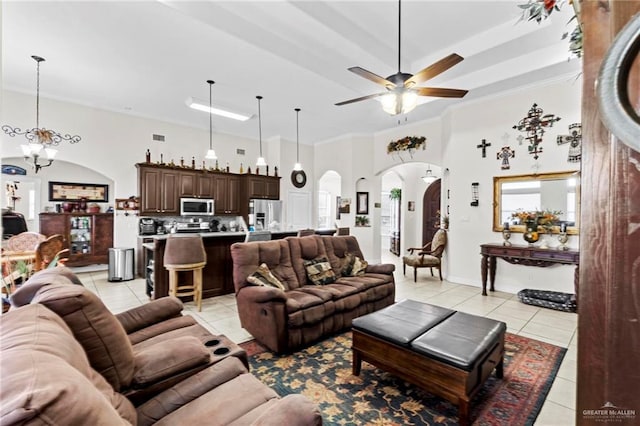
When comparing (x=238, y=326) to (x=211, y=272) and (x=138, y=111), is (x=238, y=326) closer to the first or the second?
(x=211, y=272)

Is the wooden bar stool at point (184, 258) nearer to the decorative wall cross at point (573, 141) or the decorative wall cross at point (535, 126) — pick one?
the decorative wall cross at point (535, 126)

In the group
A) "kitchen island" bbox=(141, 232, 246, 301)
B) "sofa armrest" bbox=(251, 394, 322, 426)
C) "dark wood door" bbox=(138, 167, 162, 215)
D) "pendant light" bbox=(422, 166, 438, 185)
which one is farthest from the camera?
"pendant light" bbox=(422, 166, 438, 185)

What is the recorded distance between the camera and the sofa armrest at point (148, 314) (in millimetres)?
1996

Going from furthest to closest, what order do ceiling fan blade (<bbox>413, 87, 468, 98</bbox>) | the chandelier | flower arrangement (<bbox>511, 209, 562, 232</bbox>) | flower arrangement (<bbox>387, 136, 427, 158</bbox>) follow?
flower arrangement (<bbox>387, 136, 427, 158</bbox>), the chandelier, flower arrangement (<bbox>511, 209, 562, 232</bbox>), ceiling fan blade (<bbox>413, 87, 468, 98</bbox>)

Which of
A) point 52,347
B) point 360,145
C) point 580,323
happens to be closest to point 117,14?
point 52,347

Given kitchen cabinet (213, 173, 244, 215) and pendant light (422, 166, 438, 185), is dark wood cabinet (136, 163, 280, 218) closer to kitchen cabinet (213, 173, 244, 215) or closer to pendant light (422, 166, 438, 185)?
kitchen cabinet (213, 173, 244, 215)

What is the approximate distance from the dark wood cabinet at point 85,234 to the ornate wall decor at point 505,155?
7901 mm

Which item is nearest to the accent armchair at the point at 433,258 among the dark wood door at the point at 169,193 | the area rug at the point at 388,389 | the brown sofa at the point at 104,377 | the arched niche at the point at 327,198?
the area rug at the point at 388,389

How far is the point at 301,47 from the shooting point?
3666 millimetres

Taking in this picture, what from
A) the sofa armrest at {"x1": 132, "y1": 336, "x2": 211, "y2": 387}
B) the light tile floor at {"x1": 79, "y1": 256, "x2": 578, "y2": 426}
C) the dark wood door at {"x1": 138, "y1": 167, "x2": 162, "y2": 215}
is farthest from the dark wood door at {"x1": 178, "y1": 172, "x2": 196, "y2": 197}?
the sofa armrest at {"x1": 132, "y1": 336, "x2": 211, "y2": 387}

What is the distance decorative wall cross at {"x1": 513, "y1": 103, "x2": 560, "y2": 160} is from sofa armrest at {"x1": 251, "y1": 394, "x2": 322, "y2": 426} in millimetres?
5196

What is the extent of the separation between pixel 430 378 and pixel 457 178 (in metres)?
4.35

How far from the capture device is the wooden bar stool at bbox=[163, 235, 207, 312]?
3.72 meters

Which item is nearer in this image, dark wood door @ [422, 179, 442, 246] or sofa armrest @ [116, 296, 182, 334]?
sofa armrest @ [116, 296, 182, 334]
